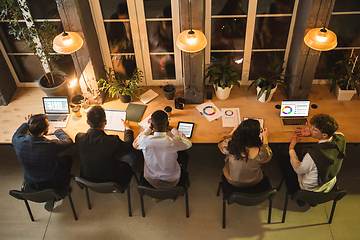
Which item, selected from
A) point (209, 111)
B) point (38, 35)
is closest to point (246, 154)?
point (209, 111)

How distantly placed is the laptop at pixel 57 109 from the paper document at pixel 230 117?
238 cm

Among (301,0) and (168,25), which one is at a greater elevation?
(301,0)

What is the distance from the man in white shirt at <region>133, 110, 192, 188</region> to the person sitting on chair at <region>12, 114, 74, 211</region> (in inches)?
40.2

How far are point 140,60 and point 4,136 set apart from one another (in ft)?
7.62

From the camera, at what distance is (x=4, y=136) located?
4.05 metres

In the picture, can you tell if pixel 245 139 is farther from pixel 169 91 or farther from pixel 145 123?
pixel 169 91

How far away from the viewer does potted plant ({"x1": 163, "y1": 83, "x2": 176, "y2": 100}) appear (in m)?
4.46

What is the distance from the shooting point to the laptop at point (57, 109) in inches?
166

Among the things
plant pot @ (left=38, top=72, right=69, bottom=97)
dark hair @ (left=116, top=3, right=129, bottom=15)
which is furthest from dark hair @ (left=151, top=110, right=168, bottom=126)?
plant pot @ (left=38, top=72, right=69, bottom=97)

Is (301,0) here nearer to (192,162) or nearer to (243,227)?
(192,162)

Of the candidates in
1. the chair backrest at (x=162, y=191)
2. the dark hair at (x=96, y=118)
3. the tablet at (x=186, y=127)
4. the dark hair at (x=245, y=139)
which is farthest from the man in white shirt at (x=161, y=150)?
the dark hair at (x=245, y=139)

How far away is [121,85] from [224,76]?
159 cm

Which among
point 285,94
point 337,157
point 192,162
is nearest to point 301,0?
point 285,94

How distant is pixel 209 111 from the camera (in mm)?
4254
